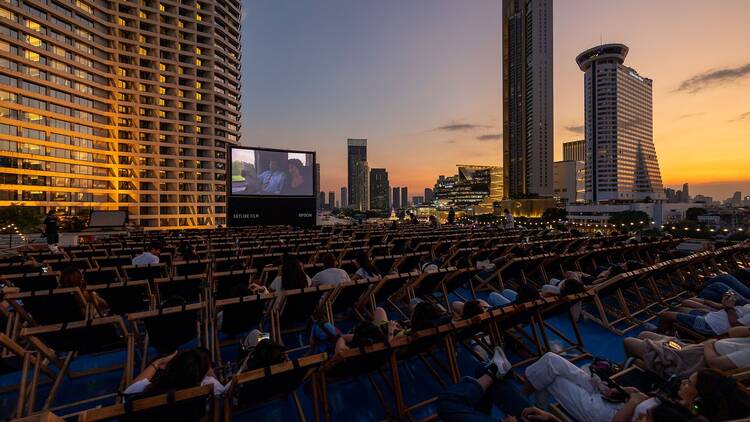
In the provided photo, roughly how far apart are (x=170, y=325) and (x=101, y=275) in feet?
9.25

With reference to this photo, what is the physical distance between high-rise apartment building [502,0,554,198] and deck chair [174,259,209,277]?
94.0 m

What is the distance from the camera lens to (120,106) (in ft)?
141

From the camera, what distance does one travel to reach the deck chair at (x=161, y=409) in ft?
4.40

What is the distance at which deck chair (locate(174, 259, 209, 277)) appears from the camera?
16.2 ft

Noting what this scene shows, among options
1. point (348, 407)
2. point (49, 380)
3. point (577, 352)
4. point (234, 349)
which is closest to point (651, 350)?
point (577, 352)

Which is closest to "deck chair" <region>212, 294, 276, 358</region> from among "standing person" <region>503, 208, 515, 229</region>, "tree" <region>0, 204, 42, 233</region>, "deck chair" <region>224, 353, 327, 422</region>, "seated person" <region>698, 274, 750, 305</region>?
"deck chair" <region>224, 353, 327, 422</region>

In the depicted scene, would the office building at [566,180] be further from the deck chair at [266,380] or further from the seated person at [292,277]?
the deck chair at [266,380]

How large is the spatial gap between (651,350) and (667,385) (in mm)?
589

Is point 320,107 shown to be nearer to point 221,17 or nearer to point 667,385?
point 221,17

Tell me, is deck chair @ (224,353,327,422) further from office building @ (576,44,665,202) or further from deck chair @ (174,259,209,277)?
office building @ (576,44,665,202)

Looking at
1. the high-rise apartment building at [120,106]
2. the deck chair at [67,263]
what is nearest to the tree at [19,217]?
the high-rise apartment building at [120,106]

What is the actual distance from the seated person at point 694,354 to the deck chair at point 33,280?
241 inches

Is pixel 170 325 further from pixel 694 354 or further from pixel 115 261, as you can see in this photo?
pixel 115 261

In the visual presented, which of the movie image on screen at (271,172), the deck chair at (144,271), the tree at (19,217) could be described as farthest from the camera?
the tree at (19,217)
